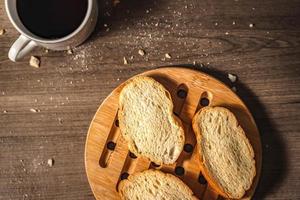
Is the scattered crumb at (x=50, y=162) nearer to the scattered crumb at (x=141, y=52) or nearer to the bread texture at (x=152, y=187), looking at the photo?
the bread texture at (x=152, y=187)

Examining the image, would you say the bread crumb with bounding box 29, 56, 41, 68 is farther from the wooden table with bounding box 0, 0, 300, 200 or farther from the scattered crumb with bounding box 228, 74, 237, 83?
the scattered crumb with bounding box 228, 74, 237, 83

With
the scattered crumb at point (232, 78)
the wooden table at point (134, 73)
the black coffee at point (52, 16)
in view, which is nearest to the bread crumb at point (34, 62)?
the wooden table at point (134, 73)

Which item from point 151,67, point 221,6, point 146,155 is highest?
point 221,6

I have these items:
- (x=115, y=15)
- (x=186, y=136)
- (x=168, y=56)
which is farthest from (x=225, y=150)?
(x=115, y=15)

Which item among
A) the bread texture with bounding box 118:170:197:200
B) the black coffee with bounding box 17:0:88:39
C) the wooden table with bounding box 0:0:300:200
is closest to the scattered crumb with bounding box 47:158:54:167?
the wooden table with bounding box 0:0:300:200

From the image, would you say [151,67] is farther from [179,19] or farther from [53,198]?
[53,198]

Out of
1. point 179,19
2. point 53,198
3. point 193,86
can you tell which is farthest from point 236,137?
point 53,198
